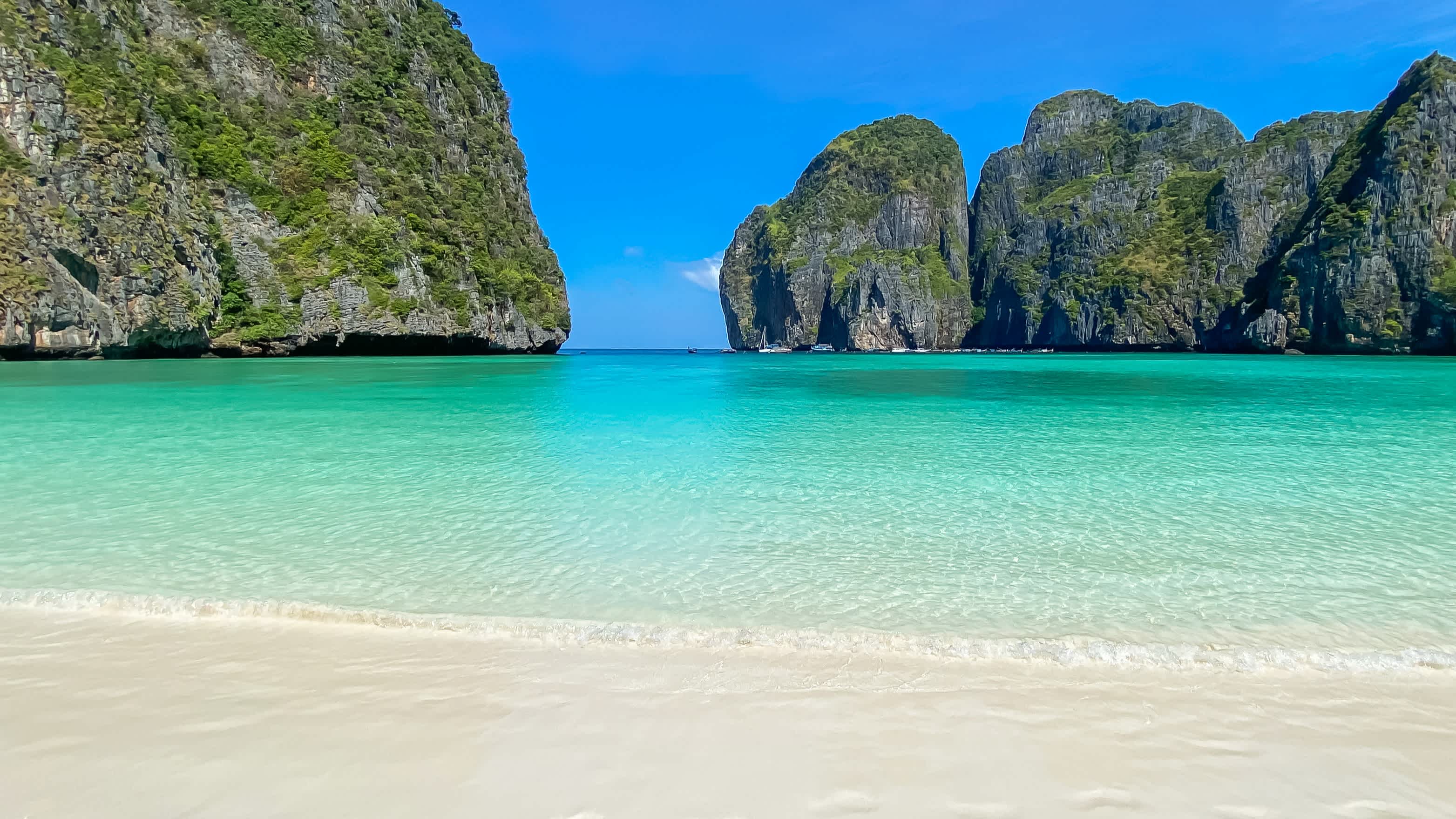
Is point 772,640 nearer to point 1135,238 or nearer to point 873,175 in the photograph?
point 1135,238

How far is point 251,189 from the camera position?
4384cm

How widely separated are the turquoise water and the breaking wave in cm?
11

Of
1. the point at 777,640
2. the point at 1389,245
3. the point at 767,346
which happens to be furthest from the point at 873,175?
the point at 777,640

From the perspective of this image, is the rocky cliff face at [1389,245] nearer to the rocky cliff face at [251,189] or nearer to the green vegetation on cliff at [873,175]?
the green vegetation on cliff at [873,175]

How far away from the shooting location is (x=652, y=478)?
28.7 feet

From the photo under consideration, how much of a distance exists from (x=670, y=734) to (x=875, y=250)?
152 meters

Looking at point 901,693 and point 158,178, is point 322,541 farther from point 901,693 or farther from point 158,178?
point 158,178

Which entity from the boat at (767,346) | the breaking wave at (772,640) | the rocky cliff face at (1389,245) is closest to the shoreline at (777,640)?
the breaking wave at (772,640)

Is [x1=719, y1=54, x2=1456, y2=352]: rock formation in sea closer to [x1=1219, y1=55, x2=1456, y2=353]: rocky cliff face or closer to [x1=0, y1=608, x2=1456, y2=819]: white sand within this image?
[x1=1219, y1=55, x2=1456, y2=353]: rocky cliff face

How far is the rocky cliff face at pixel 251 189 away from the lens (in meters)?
31.7

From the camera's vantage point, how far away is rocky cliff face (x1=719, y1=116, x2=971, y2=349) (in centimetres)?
13550

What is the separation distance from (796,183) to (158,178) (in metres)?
149

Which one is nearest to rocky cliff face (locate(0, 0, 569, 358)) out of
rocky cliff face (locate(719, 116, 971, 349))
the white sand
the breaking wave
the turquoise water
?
the turquoise water

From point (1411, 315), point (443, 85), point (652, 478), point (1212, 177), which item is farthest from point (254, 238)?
point (1212, 177)
